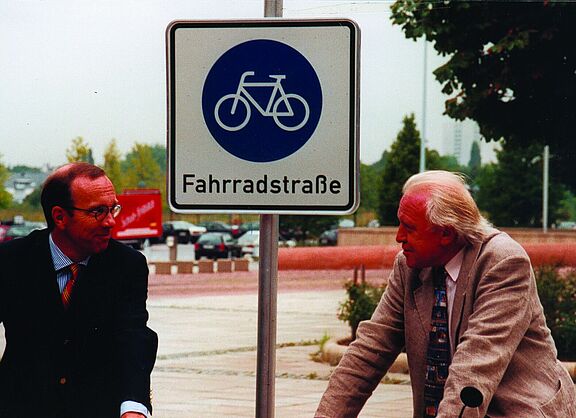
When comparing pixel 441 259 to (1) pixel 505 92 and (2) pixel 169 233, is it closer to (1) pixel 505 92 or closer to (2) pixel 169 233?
(1) pixel 505 92

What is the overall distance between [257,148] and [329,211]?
0.29 m

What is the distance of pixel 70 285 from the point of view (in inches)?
156

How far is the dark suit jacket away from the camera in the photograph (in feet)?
12.8

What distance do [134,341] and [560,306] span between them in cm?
935

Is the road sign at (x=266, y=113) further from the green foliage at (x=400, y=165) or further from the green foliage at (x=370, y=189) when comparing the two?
the green foliage at (x=370, y=189)

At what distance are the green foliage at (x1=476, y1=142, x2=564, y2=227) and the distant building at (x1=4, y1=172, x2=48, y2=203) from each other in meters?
24.3

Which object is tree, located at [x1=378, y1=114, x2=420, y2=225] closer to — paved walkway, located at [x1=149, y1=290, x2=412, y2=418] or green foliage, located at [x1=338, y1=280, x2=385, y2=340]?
paved walkway, located at [x1=149, y1=290, x2=412, y2=418]

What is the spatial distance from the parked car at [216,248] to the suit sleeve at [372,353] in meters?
51.5

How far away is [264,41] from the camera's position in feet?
13.6

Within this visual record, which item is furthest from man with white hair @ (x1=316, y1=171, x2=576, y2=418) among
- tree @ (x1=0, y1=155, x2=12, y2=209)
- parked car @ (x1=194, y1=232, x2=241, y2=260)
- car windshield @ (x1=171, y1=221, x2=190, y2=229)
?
car windshield @ (x1=171, y1=221, x2=190, y2=229)

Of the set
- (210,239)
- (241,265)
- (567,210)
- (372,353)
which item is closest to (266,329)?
Result: (372,353)

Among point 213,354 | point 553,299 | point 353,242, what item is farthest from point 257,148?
point 353,242

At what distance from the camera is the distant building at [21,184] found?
59781 mm

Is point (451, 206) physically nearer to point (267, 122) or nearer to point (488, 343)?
point (488, 343)
